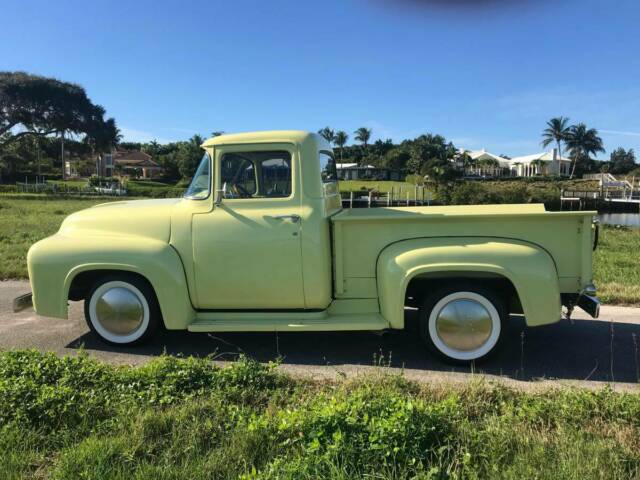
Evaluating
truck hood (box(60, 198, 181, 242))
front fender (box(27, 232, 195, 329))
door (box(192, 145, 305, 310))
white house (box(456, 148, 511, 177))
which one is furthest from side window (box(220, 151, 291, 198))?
white house (box(456, 148, 511, 177))

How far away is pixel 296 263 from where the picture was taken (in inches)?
A: 176

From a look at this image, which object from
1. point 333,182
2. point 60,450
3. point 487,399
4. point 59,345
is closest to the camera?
point 60,450

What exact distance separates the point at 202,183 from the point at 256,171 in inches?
21.4

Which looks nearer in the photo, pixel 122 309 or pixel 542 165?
pixel 122 309

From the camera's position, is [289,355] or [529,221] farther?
[289,355]

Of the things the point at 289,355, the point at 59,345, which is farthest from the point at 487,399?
the point at 59,345

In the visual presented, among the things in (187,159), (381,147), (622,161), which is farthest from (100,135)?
(622,161)

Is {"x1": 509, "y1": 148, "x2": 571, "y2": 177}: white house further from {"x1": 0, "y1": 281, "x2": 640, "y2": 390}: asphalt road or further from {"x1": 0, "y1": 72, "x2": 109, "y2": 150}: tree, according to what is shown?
{"x1": 0, "y1": 281, "x2": 640, "y2": 390}: asphalt road

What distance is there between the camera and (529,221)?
4.22 meters

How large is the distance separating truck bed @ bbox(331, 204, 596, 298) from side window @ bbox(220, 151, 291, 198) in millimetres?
658

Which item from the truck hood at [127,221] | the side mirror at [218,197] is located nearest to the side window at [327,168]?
the side mirror at [218,197]

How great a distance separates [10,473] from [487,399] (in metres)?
2.88

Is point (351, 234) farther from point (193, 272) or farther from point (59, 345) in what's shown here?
point (59, 345)

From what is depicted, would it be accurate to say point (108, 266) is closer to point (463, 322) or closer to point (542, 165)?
point (463, 322)
